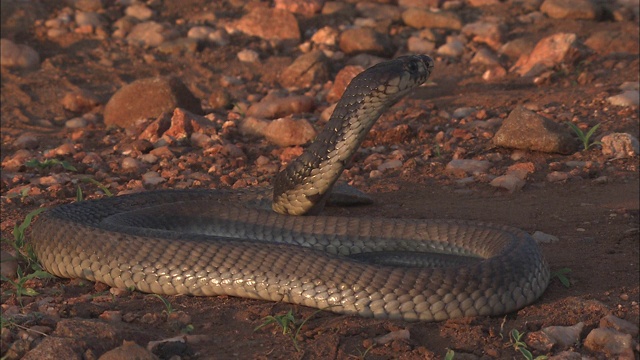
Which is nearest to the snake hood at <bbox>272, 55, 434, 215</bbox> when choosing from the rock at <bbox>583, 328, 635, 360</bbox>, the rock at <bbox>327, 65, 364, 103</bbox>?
the rock at <bbox>583, 328, 635, 360</bbox>

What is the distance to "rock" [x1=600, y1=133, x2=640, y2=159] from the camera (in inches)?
327

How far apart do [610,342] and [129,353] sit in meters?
2.41

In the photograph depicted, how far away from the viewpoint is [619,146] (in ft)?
27.3

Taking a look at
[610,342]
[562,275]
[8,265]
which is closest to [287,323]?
[610,342]

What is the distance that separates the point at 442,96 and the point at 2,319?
660 cm

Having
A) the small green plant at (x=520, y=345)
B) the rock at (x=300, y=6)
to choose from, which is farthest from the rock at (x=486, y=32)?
the small green plant at (x=520, y=345)

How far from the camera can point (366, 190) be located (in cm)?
793

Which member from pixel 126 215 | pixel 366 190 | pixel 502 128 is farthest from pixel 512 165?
pixel 126 215

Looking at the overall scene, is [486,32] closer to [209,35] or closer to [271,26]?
[271,26]

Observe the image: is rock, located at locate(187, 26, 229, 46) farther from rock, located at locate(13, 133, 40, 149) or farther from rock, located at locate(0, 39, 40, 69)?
rock, located at locate(13, 133, 40, 149)

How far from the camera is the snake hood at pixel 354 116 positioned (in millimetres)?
6219

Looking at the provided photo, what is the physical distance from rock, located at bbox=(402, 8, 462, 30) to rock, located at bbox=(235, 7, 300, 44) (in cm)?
147

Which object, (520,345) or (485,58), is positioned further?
(485,58)

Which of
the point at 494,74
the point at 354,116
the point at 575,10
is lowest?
the point at 494,74
